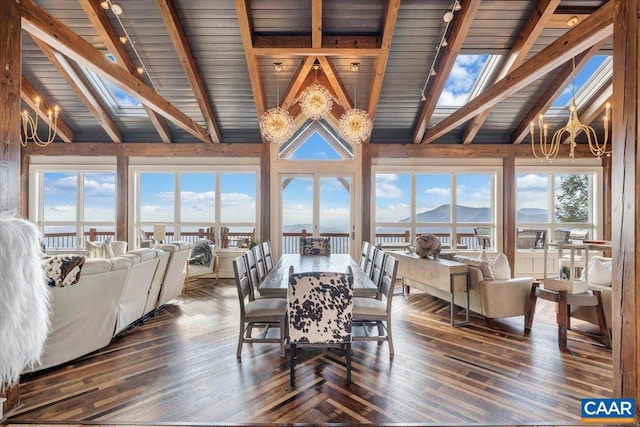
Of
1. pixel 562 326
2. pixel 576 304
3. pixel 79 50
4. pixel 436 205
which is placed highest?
pixel 79 50

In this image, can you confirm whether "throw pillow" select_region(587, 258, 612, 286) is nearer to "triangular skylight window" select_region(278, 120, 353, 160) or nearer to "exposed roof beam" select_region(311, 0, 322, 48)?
"triangular skylight window" select_region(278, 120, 353, 160)

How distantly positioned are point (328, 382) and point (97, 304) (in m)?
2.19

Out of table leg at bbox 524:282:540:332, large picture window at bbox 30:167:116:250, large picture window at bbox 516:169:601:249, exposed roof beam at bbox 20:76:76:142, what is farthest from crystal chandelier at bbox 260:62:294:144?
large picture window at bbox 516:169:601:249

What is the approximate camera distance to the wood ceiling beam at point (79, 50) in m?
2.54

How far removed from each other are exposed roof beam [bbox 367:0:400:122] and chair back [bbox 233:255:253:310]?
10.7ft

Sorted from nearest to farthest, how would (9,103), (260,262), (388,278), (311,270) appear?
(9,103) < (388,278) < (311,270) < (260,262)

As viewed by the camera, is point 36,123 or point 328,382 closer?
point 328,382

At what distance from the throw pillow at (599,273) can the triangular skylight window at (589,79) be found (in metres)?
3.11

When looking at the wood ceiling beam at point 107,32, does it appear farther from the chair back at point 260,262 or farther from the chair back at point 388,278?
the chair back at point 388,278

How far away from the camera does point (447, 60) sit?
176 inches

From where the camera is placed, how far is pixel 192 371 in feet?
8.89

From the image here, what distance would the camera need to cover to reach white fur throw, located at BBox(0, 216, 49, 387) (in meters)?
1.71

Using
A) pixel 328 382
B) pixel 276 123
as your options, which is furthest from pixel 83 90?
pixel 328 382

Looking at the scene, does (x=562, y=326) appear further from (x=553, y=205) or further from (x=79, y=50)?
(x=79, y=50)
